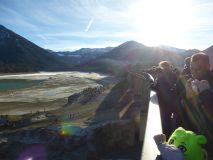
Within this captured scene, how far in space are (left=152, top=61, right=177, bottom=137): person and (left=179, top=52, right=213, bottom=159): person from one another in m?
1.70

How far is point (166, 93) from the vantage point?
6918 millimetres

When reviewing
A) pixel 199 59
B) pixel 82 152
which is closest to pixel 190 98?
pixel 199 59

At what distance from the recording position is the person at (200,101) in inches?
134

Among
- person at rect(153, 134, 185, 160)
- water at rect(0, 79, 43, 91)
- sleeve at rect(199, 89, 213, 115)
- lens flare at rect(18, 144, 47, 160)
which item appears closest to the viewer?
person at rect(153, 134, 185, 160)

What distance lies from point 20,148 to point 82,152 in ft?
8.17

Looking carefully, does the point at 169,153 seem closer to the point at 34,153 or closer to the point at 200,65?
the point at 200,65

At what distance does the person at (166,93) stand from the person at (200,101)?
1699 millimetres

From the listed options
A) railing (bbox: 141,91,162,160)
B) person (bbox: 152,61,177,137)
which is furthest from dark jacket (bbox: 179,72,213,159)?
person (bbox: 152,61,177,137)

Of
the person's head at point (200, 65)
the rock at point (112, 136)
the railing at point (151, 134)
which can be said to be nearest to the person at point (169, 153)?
the railing at point (151, 134)

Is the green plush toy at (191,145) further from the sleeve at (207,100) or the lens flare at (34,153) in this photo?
the lens flare at (34,153)

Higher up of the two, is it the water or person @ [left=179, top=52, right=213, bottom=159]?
person @ [left=179, top=52, right=213, bottom=159]

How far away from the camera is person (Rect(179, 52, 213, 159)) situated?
3.41 m

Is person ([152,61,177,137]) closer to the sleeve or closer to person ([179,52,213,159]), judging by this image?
person ([179,52,213,159])

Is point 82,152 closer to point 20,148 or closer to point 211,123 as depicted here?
point 20,148
